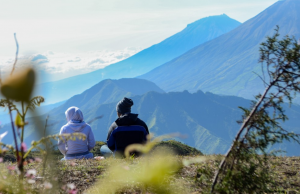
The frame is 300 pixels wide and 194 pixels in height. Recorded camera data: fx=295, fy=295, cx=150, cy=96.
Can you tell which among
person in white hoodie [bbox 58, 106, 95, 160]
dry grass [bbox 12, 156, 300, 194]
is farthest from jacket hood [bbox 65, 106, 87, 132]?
dry grass [bbox 12, 156, 300, 194]

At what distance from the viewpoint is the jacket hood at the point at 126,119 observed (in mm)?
7637

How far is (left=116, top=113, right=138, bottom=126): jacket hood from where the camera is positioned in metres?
7.64

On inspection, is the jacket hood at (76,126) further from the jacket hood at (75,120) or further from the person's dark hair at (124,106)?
→ the person's dark hair at (124,106)

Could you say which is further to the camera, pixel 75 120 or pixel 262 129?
pixel 75 120

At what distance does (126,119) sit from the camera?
766 centimetres

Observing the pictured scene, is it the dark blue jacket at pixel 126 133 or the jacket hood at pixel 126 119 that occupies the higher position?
the jacket hood at pixel 126 119

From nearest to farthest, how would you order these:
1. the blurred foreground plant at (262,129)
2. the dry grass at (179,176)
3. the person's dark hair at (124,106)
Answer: the blurred foreground plant at (262,129)
the dry grass at (179,176)
the person's dark hair at (124,106)

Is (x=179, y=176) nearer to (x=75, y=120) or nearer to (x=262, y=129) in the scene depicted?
(x=262, y=129)

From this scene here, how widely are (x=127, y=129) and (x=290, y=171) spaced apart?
13.0 feet

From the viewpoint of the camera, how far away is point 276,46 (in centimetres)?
279

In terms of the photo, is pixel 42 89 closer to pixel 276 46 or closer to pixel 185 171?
pixel 276 46

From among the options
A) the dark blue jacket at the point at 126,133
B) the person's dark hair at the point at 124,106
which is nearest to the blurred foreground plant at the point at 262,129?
the dark blue jacket at the point at 126,133

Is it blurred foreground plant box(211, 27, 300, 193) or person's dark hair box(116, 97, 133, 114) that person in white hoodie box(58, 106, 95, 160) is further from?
blurred foreground plant box(211, 27, 300, 193)

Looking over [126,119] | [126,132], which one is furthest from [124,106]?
[126,132]
